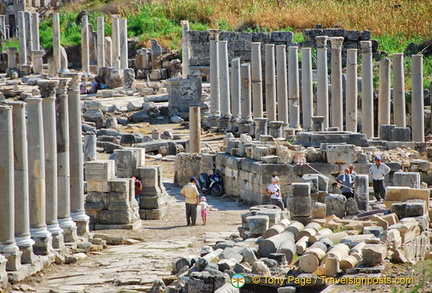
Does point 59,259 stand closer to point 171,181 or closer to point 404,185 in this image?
point 404,185

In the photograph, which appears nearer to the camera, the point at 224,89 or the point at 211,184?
the point at 211,184

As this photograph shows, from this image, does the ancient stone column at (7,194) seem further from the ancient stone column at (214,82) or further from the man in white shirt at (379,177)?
the ancient stone column at (214,82)

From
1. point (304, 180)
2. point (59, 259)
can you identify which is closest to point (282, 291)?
point (59, 259)

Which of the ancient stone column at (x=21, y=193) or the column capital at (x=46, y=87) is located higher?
the column capital at (x=46, y=87)

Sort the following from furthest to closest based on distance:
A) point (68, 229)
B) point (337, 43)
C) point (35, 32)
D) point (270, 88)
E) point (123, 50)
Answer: point (35, 32), point (123, 50), point (270, 88), point (337, 43), point (68, 229)

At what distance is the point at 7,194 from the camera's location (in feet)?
55.7

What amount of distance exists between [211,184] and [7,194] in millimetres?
10287

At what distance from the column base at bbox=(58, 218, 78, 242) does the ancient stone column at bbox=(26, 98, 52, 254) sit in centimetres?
111

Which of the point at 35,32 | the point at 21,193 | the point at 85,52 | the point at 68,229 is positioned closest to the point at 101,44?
the point at 85,52

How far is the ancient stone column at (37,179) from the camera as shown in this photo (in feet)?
59.6

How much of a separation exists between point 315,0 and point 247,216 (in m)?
33.1

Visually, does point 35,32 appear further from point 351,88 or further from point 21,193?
point 21,193

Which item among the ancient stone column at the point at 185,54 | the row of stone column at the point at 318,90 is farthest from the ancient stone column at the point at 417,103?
the ancient stone column at the point at 185,54

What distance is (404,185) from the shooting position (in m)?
22.2
